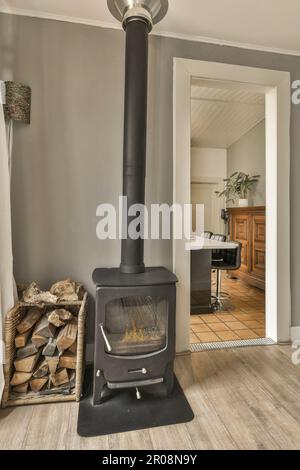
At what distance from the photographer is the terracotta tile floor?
2.59 metres

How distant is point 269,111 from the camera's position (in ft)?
7.96

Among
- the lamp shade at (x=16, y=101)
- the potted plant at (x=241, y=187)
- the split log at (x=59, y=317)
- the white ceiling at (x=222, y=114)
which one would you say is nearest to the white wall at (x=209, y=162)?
the white ceiling at (x=222, y=114)

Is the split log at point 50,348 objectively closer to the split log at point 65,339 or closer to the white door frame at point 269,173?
the split log at point 65,339

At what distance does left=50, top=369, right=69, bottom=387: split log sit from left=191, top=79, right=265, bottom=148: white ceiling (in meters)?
3.30

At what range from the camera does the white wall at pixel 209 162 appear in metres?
6.37

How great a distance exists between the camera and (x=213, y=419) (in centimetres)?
149

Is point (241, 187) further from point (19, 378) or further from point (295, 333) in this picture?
point (19, 378)

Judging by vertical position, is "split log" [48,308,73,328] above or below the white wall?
below

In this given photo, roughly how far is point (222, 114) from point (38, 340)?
4.47 meters

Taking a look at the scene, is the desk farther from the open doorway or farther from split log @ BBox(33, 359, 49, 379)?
split log @ BBox(33, 359, 49, 379)

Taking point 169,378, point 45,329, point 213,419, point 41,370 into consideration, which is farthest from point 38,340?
point 213,419

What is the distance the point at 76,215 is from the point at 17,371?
1043mm

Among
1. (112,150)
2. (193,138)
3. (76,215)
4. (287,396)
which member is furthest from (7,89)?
(193,138)

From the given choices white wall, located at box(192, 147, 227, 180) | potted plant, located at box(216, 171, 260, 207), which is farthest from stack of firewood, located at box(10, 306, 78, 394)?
white wall, located at box(192, 147, 227, 180)
